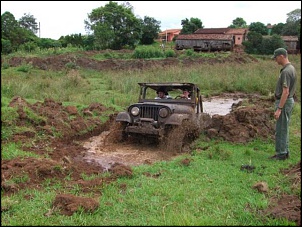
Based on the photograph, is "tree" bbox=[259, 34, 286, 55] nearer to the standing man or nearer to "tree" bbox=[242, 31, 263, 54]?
"tree" bbox=[242, 31, 263, 54]

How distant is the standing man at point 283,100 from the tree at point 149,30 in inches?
1901

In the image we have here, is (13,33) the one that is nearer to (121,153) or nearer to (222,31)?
(222,31)

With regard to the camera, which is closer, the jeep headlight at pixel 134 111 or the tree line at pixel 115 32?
the jeep headlight at pixel 134 111

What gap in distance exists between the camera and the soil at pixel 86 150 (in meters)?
4.75

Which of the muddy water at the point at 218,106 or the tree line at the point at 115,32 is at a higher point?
the tree line at the point at 115,32

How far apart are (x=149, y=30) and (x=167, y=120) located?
48400 millimetres

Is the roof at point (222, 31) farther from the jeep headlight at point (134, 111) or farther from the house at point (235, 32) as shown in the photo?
the jeep headlight at point (134, 111)

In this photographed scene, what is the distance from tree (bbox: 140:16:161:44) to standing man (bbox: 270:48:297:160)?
48.3m

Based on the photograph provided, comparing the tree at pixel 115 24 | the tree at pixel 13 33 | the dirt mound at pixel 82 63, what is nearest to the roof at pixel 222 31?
the tree at pixel 115 24

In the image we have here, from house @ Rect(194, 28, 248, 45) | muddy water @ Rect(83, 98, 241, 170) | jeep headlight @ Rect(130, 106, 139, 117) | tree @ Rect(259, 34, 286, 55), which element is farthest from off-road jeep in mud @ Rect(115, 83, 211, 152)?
house @ Rect(194, 28, 248, 45)

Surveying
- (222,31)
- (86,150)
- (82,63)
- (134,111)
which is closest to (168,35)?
(222,31)

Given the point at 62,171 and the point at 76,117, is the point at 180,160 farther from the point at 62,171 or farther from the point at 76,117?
the point at 76,117

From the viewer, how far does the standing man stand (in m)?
6.78

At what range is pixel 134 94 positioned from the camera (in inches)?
628
